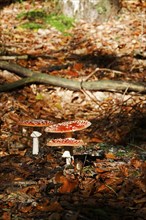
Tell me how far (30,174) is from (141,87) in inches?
111

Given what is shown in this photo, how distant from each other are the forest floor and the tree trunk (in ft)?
0.68

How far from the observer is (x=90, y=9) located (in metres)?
9.41

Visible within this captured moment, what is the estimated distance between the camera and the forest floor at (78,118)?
307 centimetres

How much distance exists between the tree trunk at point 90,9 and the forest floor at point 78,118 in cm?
21

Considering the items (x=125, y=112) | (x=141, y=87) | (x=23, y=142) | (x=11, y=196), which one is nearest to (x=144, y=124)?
(x=125, y=112)

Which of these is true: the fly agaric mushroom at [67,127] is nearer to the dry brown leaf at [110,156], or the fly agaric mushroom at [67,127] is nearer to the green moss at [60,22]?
the dry brown leaf at [110,156]

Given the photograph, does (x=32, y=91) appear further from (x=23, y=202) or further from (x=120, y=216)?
(x=120, y=216)

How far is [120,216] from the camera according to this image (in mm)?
2818

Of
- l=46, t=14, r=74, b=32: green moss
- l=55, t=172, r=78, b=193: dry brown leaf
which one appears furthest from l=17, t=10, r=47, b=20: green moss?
l=55, t=172, r=78, b=193: dry brown leaf

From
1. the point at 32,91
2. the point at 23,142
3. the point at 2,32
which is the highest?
the point at 2,32

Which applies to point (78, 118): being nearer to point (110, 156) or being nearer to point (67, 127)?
point (110, 156)

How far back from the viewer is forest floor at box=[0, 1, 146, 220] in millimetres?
3070

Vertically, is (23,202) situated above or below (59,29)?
below

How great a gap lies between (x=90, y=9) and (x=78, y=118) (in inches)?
182
